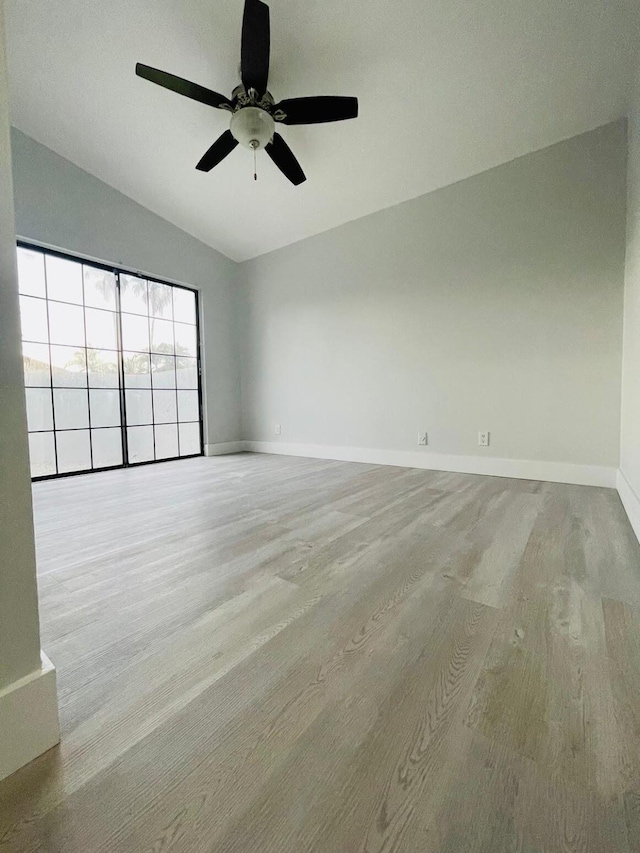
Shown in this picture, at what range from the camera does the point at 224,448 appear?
14.1 ft

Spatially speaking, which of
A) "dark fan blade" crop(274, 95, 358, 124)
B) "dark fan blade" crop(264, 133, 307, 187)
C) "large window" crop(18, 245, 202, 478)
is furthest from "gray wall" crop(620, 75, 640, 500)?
"large window" crop(18, 245, 202, 478)

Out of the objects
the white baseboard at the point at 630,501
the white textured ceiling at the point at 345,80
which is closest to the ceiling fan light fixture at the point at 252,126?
the white textured ceiling at the point at 345,80

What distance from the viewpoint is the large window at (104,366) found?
2.98m

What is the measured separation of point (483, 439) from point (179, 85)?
301cm

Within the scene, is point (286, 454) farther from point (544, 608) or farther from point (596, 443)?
point (544, 608)

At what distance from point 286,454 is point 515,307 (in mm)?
2688

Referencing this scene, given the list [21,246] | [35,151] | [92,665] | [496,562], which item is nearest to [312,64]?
[35,151]

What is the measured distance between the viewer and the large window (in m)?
2.98

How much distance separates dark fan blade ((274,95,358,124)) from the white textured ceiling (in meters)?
0.36

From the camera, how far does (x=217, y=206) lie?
3.36 meters

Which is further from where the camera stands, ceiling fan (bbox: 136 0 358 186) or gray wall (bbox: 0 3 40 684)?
ceiling fan (bbox: 136 0 358 186)

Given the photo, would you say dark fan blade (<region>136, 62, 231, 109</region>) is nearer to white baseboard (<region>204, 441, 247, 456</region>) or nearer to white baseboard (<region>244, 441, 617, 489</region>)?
white baseboard (<region>244, 441, 617, 489</region>)

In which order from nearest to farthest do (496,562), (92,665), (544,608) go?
1. (92,665)
2. (544,608)
3. (496,562)

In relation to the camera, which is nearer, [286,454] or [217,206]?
[217,206]
